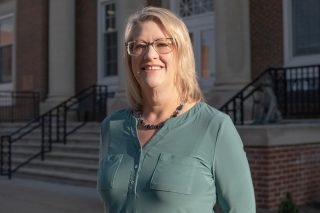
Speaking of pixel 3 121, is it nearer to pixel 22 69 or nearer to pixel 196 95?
pixel 22 69

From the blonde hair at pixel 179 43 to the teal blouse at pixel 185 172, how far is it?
0.13m

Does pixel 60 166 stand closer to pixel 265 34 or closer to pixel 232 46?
pixel 232 46

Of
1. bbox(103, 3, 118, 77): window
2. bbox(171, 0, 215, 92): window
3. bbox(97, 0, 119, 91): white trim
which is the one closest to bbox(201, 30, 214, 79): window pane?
bbox(171, 0, 215, 92): window

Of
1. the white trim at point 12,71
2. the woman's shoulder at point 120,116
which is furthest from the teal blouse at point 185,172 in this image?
the white trim at point 12,71

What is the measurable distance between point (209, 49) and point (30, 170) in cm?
567

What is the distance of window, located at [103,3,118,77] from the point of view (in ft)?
51.8

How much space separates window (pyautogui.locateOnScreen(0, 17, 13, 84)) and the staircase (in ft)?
22.1

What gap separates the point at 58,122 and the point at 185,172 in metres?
11.2

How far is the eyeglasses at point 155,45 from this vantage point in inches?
73.4

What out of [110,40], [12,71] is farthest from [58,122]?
[12,71]

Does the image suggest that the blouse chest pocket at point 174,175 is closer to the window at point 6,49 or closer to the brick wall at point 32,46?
the brick wall at point 32,46

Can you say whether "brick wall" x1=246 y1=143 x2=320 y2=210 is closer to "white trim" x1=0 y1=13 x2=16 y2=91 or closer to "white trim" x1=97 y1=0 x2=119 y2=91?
"white trim" x1=97 y1=0 x2=119 y2=91

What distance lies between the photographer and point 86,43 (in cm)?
1625

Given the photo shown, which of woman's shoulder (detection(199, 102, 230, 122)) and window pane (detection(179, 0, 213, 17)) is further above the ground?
window pane (detection(179, 0, 213, 17))
